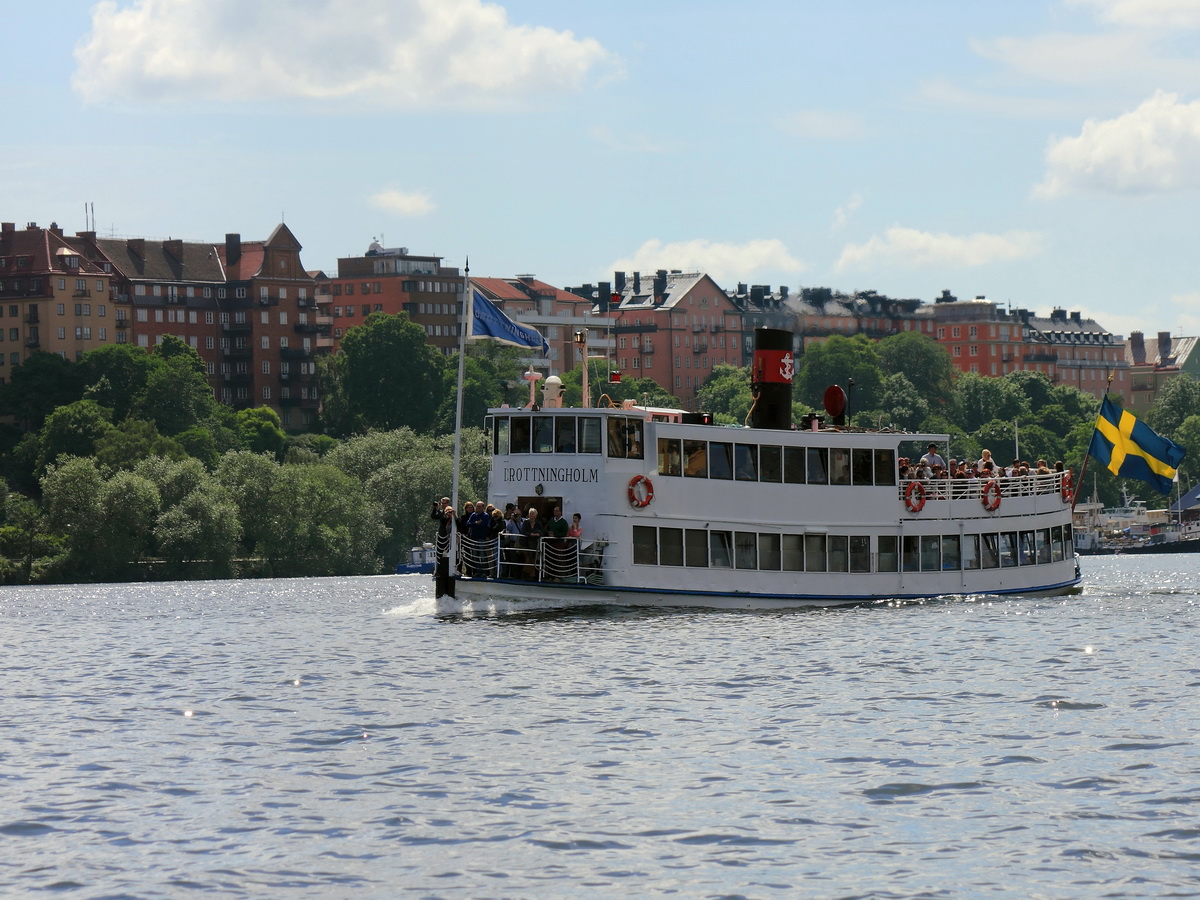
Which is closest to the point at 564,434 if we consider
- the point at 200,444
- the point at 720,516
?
the point at 720,516

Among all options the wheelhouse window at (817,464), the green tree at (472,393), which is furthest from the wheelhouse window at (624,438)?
the green tree at (472,393)

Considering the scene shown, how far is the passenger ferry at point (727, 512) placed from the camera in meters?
45.0

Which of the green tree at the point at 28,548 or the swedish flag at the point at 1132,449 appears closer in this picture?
the swedish flag at the point at 1132,449

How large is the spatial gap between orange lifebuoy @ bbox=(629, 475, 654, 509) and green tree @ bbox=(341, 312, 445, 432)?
11521 cm

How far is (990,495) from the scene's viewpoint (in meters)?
51.8

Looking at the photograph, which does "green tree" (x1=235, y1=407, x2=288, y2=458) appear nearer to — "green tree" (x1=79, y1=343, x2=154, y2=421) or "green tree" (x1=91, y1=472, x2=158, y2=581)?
"green tree" (x1=79, y1=343, x2=154, y2=421)

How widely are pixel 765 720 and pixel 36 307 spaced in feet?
480

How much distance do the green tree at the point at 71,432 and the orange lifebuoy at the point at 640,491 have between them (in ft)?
282

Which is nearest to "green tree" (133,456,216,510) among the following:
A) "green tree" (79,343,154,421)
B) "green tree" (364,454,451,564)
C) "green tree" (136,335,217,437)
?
"green tree" (364,454,451,564)

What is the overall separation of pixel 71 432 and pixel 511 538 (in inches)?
3523

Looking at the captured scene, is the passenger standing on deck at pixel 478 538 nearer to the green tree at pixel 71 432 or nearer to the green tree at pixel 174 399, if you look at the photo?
the green tree at pixel 71 432

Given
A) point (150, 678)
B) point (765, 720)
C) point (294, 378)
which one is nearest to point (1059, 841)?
point (765, 720)

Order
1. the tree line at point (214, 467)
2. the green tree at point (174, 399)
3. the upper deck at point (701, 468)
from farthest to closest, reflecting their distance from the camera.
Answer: the green tree at point (174, 399) < the tree line at point (214, 467) < the upper deck at point (701, 468)

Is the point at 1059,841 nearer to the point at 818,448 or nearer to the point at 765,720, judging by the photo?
the point at 765,720
